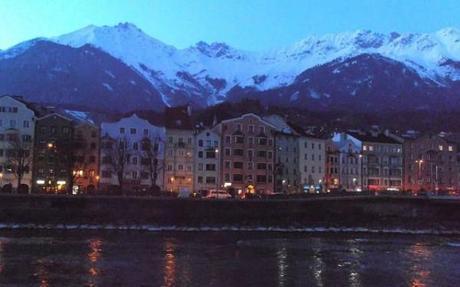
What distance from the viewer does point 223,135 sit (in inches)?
6048

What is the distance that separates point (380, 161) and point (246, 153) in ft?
156

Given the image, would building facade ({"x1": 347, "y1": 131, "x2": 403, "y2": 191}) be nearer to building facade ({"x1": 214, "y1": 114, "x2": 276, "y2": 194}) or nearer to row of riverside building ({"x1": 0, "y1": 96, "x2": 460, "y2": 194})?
row of riverside building ({"x1": 0, "y1": 96, "x2": 460, "y2": 194})

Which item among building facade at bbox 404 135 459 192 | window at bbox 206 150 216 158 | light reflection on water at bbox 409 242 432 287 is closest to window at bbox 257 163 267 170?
window at bbox 206 150 216 158

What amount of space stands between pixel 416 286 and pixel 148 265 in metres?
18.6

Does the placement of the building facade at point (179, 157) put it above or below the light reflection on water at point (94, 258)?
above

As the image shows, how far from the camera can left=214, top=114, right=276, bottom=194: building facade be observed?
154 meters

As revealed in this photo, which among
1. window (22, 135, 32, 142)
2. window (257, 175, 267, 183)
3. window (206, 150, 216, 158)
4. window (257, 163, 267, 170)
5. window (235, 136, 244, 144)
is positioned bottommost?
window (257, 175, 267, 183)

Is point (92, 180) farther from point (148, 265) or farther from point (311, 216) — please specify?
point (148, 265)

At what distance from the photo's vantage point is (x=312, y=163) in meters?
173

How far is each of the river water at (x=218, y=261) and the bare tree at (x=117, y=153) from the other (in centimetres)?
5722

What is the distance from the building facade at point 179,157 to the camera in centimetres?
14925

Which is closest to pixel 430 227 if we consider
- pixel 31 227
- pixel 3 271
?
pixel 31 227

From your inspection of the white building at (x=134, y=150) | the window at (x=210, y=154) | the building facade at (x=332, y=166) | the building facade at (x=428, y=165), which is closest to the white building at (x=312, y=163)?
the building facade at (x=332, y=166)

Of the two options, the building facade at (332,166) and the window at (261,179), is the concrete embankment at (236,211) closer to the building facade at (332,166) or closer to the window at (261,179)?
the window at (261,179)
